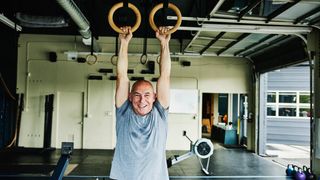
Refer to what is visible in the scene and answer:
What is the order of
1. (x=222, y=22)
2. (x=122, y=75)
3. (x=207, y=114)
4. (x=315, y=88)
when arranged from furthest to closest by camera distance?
(x=207, y=114) < (x=315, y=88) < (x=222, y=22) < (x=122, y=75)

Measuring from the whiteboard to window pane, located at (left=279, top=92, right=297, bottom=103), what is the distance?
2.98 meters

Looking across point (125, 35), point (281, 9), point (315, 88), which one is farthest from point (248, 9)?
point (125, 35)

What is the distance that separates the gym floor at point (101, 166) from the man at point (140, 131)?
408 cm

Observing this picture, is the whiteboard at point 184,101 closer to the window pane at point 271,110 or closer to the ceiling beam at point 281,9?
the window pane at point 271,110

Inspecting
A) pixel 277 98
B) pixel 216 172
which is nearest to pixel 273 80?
pixel 277 98

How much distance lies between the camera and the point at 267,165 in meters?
6.88

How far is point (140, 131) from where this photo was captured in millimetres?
1426

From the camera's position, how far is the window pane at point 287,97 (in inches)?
382

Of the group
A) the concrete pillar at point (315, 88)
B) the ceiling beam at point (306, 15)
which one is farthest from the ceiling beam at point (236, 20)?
the concrete pillar at point (315, 88)

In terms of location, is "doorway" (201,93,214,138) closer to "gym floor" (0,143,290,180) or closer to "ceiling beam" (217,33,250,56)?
"gym floor" (0,143,290,180)

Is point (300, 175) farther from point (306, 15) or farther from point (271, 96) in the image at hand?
point (271, 96)

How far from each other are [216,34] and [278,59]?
1.87 meters

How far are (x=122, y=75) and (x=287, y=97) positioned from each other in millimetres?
9295

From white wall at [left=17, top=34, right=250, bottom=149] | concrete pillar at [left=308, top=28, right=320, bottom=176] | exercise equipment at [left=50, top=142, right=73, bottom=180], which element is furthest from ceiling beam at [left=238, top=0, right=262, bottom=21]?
white wall at [left=17, top=34, right=250, bottom=149]
